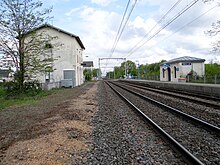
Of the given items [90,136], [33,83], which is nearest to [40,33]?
[33,83]

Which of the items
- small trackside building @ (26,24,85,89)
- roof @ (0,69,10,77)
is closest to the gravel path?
roof @ (0,69,10,77)

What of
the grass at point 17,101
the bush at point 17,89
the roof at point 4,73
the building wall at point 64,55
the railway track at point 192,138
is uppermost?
the building wall at point 64,55

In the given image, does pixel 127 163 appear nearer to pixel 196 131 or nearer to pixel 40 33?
pixel 196 131

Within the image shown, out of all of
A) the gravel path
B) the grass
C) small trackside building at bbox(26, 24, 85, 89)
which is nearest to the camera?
the gravel path

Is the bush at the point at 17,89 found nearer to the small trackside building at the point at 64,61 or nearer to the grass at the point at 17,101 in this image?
the grass at the point at 17,101

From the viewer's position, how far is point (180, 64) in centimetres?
4716

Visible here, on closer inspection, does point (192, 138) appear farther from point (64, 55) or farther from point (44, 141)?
point (64, 55)

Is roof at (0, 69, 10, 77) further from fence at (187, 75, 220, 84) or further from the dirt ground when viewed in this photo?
fence at (187, 75, 220, 84)

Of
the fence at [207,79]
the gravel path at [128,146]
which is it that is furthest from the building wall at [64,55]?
the gravel path at [128,146]

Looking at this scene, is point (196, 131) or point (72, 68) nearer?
point (196, 131)

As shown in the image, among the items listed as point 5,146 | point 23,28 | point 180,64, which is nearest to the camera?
point 5,146

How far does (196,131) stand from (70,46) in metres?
33.8

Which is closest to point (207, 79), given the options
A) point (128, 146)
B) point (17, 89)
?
point (17, 89)

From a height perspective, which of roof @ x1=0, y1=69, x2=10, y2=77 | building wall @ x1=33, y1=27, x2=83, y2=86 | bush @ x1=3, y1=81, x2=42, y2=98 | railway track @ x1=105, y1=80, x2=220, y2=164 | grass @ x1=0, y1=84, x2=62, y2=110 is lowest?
grass @ x1=0, y1=84, x2=62, y2=110
